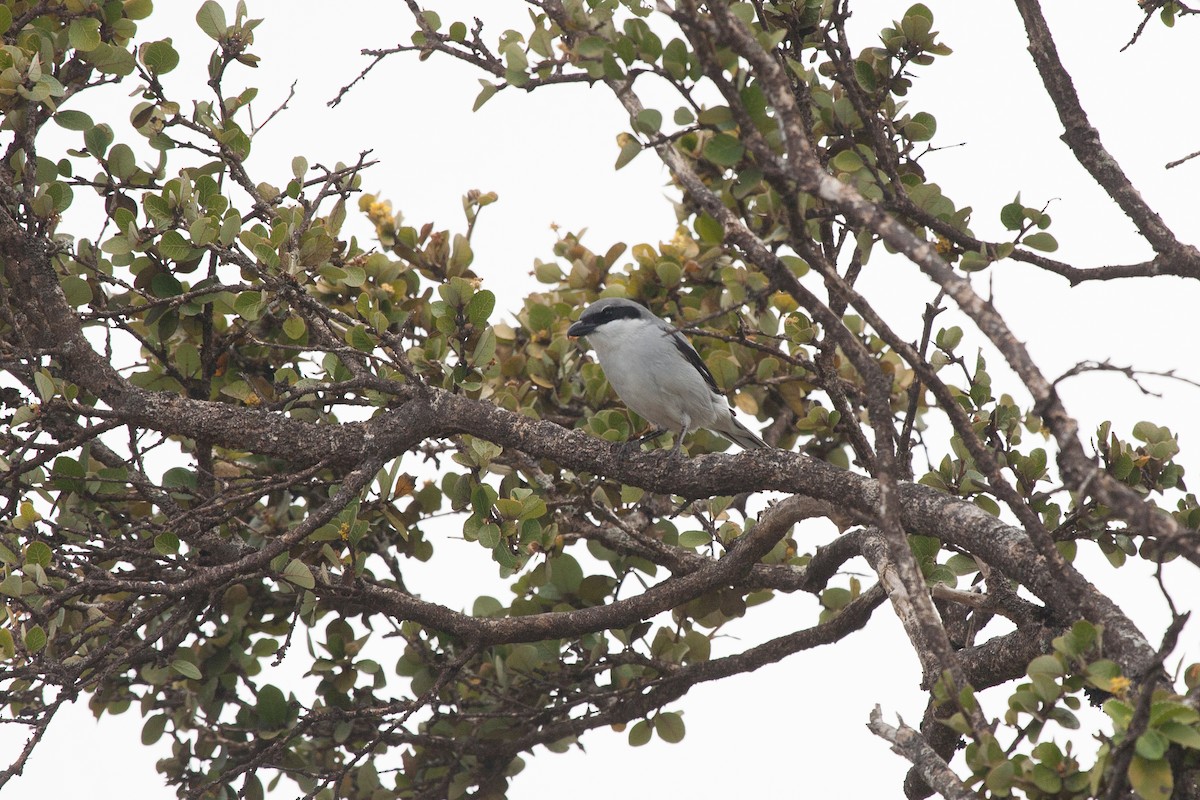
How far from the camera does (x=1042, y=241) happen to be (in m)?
3.68

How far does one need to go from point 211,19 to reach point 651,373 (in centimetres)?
266

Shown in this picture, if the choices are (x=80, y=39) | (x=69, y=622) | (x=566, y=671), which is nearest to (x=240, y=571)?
(x=69, y=622)

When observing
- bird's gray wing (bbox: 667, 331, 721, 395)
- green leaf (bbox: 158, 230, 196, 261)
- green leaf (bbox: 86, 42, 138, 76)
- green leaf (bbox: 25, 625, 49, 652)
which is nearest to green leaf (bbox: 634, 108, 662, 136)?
green leaf (bbox: 158, 230, 196, 261)

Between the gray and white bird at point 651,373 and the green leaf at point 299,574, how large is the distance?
211 centimetres

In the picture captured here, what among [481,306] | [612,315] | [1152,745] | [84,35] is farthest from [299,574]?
[1152,745]

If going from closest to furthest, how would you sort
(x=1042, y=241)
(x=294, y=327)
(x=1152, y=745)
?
1. (x=1152, y=745)
2. (x=1042, y=241)
3. (x=294, y=327)

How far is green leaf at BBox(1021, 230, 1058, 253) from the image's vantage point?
12.1 ft

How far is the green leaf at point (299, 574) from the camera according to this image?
12.9ft

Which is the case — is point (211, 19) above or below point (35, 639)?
above

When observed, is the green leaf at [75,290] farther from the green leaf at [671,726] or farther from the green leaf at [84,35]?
the green leaf at [671,726]

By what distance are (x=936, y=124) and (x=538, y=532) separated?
2187mm

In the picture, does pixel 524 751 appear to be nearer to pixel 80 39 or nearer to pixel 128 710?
pixel 128 710

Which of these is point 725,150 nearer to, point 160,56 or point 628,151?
point 628,151

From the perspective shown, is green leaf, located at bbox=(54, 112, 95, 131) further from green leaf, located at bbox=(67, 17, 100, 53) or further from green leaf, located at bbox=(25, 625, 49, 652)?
green leaf, located at bbox=(25, 625, 49, 652)
